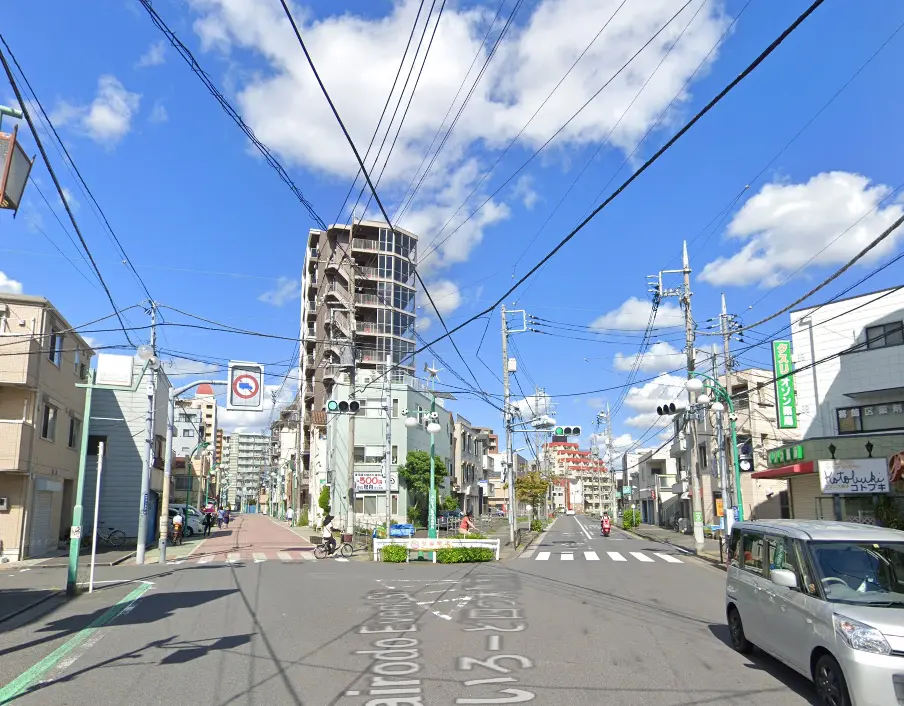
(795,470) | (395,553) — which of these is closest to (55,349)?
(395,553)

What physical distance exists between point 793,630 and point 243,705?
5.51 m

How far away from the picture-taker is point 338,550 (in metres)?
26.5

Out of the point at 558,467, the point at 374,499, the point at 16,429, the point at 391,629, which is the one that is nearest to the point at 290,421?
the point at 374,499

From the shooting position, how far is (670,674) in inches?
311

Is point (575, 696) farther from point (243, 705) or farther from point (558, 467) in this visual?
point (558, 467)

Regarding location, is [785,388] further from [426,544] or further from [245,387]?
[245,387]

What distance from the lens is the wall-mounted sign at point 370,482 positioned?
156ft

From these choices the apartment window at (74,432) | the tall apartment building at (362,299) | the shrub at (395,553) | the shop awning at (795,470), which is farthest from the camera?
the tall apartment building at (362,299)

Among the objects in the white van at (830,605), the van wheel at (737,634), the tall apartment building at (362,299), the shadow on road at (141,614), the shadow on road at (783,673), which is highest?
the tall apartment building at (362,299)

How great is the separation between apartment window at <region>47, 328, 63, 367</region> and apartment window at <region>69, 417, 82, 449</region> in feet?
11.4

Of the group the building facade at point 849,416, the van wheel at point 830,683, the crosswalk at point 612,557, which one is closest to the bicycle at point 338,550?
the crosswalk at point 612,557

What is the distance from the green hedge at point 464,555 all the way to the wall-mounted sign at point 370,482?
23.5 m

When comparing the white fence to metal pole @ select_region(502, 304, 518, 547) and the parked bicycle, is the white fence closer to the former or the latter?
metal pole @ select_region(502, 304, 518, 547)

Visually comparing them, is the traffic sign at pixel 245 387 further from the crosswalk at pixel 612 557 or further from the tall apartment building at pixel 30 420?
the crosswalk at pixel 612 557
